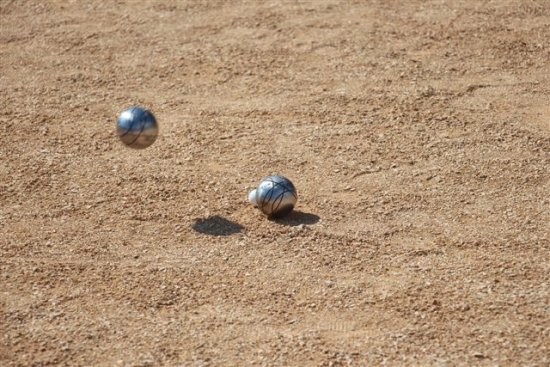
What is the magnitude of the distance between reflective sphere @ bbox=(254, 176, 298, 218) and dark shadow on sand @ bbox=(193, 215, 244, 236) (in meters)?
Answer: 0.27

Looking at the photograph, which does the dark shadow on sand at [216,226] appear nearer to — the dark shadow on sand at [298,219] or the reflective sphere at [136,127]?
the dark shadow on sand at [298,219]

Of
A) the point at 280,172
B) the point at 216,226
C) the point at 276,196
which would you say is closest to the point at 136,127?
the point at 216,226

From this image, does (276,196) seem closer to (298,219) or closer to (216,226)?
(298,219)

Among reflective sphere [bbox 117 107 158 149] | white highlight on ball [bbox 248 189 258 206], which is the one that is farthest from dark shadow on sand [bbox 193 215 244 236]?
reflective sphere [bbox 117 107 158 149]

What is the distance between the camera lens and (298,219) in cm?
779

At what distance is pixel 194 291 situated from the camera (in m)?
6.88

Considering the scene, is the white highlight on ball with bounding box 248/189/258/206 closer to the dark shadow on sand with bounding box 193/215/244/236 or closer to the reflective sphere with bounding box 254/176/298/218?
the reflective sphere with bounding box 254/176/298/218

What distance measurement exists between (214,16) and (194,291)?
18.7ft

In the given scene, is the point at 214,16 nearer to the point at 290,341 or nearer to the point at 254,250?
the point at 254,250

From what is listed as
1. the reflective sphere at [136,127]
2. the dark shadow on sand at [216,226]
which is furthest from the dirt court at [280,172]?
the reflective sphere at [136,127]

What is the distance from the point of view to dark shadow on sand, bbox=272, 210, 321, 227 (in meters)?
7.71

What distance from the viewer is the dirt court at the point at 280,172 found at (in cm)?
641

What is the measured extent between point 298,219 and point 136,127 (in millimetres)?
1501

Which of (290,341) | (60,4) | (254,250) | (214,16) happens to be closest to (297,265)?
(254,250)
